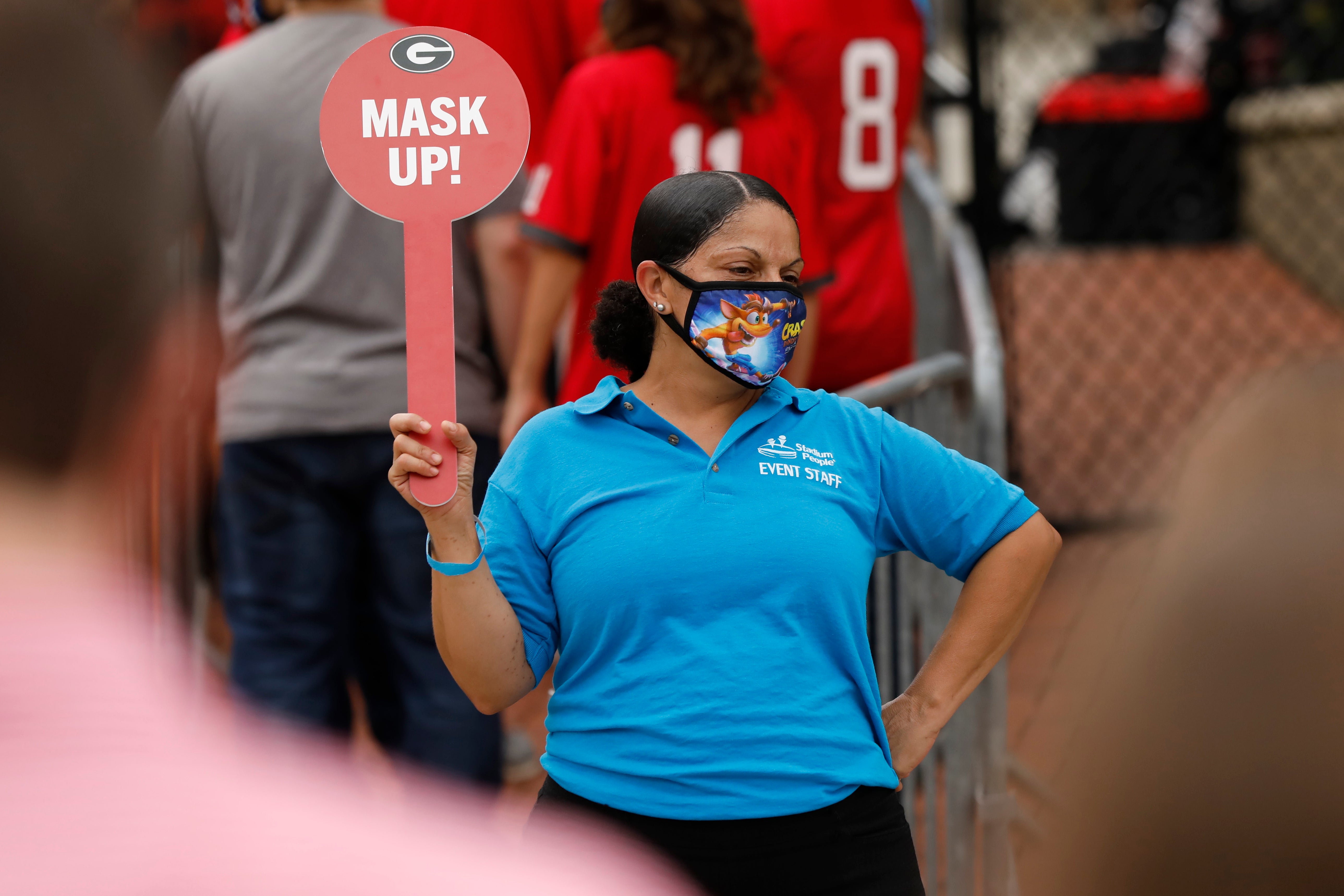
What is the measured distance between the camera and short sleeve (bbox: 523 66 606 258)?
2861mm

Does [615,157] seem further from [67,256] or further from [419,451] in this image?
[67,256]

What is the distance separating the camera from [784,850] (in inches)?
67.8

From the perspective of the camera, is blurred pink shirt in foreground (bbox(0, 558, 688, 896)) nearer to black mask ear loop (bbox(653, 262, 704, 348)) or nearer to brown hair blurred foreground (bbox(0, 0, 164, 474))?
brown hair blurred foreground (bbox(0, 0, 164, 474))

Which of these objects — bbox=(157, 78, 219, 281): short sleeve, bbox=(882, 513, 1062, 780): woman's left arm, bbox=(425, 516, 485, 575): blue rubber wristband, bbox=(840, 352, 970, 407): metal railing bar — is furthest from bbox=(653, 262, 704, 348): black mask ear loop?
bbox=(840, 352, 970, 407): metal railing bar

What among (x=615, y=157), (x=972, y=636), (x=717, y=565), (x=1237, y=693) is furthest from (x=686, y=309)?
(x=615, y=157)

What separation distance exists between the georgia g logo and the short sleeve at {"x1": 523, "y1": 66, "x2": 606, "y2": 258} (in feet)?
4.14

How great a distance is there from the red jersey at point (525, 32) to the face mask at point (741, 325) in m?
1.64

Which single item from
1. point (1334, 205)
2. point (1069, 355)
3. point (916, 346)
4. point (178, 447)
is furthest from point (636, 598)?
point (1334, 205)

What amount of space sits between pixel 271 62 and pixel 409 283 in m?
1.29

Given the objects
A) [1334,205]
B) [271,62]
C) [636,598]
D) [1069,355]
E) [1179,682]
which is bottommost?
[1069,355]

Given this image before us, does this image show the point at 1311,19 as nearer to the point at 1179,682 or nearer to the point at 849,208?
the point at 849,208

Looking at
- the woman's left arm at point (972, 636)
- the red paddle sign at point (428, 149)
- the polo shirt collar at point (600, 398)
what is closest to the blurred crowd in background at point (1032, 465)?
the red paddle sign at point (428, 149)

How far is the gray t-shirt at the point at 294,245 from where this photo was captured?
8.73ft

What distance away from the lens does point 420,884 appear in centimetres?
69
